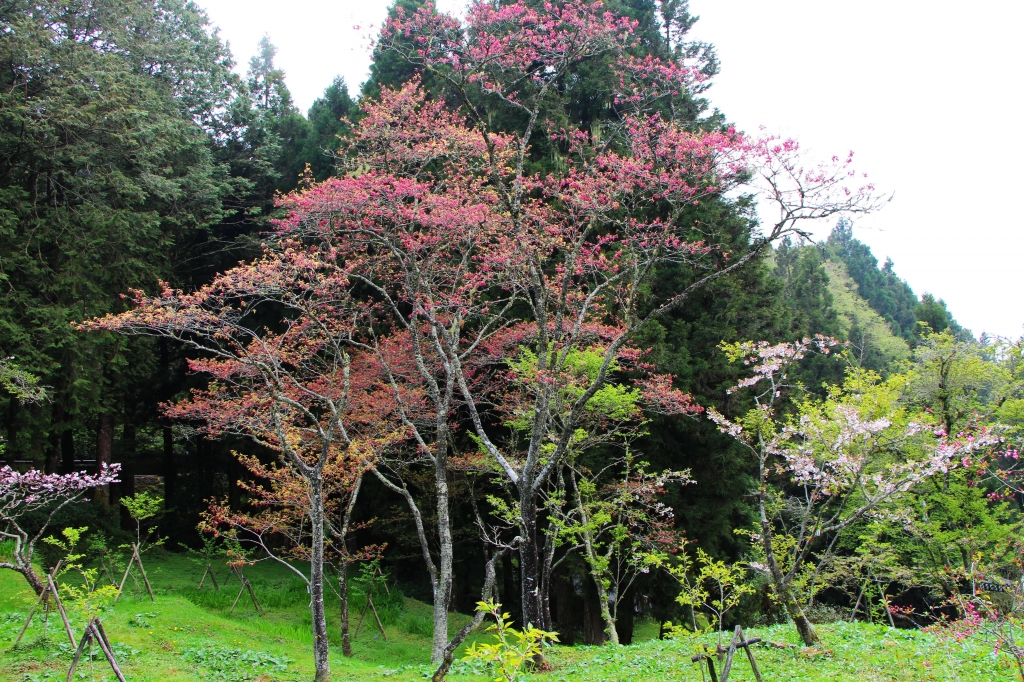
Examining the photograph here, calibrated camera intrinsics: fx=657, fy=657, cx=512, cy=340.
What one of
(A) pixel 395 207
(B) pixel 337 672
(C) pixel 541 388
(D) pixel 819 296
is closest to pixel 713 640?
(C) pixel 541 388

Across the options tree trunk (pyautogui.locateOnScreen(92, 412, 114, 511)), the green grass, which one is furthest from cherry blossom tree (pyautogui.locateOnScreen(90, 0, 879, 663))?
tree trunk (pyautogui.locateOnScreen(92, 412, 114, 511))

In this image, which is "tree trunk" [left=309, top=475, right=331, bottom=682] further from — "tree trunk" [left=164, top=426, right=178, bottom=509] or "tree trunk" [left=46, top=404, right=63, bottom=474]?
"tree trunk" [left=164, top=426, right=178, bottom=509]

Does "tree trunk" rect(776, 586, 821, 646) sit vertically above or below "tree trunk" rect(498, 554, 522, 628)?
above

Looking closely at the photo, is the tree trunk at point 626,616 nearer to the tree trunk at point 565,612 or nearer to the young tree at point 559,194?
the tree trunk at point 565,612

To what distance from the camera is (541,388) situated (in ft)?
27.8

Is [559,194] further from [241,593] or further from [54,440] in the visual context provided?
[54,440]

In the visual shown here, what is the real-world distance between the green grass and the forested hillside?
0.68 metres

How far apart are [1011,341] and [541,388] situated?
9679 mm

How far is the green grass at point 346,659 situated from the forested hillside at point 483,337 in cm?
68

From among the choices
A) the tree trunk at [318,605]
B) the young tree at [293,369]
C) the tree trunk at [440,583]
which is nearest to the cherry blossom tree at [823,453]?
the tree trunk at [440,583]

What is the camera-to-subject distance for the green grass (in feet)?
23.5

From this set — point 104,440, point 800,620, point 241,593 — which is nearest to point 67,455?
point 104,440

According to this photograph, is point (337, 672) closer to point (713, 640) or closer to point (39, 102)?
point (713, 640)

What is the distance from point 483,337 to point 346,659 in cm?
570
